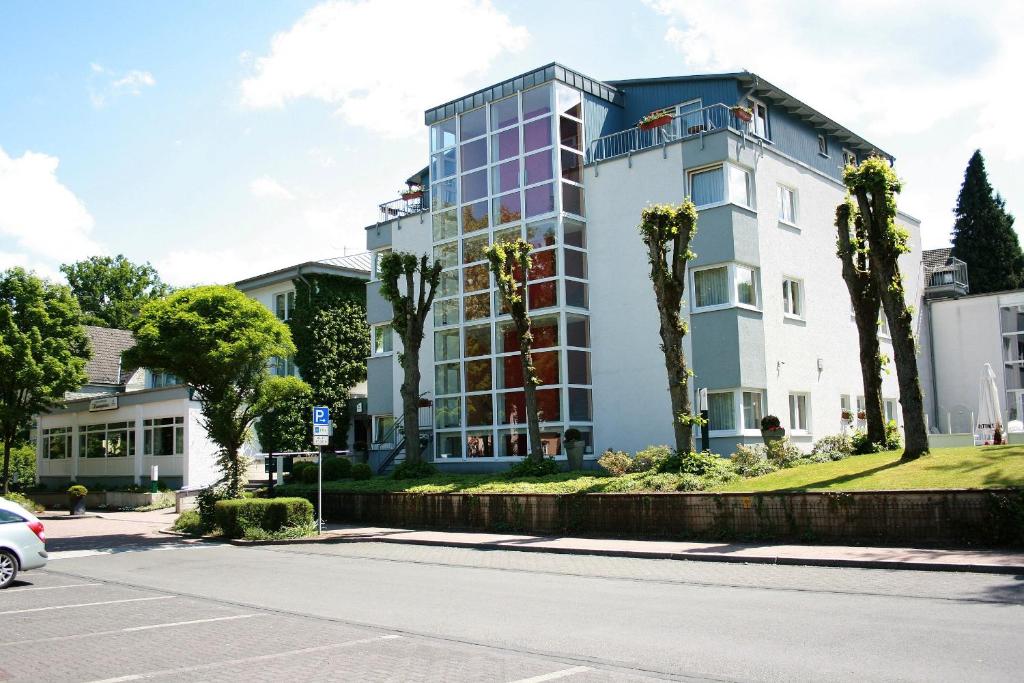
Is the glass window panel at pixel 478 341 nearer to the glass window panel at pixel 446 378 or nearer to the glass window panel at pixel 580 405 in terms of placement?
the glass window panel at pixel 446 378

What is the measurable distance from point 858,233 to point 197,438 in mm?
26260

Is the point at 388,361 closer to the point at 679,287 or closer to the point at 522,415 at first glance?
the point at 522,415

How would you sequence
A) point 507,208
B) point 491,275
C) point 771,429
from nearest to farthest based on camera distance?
point 771,429 < point 507,208 < point 491,275

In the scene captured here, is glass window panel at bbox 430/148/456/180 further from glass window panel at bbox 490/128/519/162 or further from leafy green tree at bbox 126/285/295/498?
leafy green tree at bbox 126/285/295/498

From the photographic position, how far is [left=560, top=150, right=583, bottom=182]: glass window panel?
29250mm

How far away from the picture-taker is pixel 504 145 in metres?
30.5

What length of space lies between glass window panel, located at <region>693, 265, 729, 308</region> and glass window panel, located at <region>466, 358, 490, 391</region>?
24.9 ft

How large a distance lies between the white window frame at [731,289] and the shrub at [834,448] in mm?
4467

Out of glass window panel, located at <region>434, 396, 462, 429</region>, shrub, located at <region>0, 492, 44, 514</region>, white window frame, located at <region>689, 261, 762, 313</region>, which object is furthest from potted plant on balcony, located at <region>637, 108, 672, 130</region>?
shrub, located at <region>0, 492, 44, 514</region>

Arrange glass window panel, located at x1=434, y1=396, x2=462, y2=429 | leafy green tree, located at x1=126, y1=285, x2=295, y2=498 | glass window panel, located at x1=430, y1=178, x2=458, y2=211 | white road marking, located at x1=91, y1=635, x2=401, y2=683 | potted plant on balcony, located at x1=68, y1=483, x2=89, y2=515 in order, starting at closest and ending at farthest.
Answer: white road marking, located at x1=91, y1=635, x2=401, y2=683 < leafy green tree, located at x1=126, y1=285, x2=295, y2=498 < glass window panel, located at x1=434, y1=396, x2=462, y2=429 < glass window panel, located at x1=430, y1=178, x2=458, y2=211 < potted plant on balcony, located at x1=68, y1=483, x2=89, y2=515

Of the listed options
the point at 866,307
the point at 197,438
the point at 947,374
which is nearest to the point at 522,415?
the point at 866,307

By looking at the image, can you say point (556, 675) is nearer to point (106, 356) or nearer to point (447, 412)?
point (447, 412)

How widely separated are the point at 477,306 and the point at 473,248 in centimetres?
207

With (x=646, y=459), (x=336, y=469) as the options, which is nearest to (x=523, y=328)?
(x=646, y=459)
